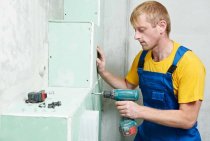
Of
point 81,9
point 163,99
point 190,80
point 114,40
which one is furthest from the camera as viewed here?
point 114,40

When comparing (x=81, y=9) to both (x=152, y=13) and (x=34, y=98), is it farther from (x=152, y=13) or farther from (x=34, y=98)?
(x=34, y=98)

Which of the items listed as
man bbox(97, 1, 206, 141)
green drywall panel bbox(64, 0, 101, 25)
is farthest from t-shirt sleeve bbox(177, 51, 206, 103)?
green drywall panel bbox(64, 0, 101, 25)

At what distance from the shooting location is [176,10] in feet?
6.43

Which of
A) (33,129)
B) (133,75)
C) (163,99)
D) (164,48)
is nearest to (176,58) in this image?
(164,48)

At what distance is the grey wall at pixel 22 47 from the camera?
0.85 meters

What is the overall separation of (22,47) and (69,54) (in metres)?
0.34

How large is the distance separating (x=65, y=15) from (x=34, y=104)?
→ 742 mm

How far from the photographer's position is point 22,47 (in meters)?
0.99

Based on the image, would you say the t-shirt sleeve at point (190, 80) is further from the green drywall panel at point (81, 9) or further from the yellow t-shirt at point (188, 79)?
the green drywall panel at point (81, 9)

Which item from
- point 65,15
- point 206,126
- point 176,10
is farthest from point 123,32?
point 206,126

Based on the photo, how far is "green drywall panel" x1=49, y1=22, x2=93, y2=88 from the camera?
129cm

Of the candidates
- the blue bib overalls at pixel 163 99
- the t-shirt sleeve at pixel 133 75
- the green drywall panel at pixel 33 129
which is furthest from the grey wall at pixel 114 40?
the green drywall panel at pixel 33 129

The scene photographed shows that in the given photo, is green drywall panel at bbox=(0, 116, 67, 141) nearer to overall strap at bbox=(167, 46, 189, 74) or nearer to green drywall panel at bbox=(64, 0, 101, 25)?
overall strap at bbox=(167, 46, 189, 74)

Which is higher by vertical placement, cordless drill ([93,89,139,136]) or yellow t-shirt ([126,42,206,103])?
yellow t-shirt ([126,42,206,103])
